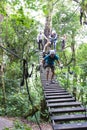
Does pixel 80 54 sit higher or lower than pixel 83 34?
lower

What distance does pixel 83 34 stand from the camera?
14852 millimetres

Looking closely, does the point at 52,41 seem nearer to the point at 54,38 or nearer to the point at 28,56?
the point at 54,38

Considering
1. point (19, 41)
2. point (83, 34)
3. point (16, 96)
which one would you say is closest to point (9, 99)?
point (16, 96)

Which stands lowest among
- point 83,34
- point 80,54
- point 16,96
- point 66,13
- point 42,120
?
point 42,120

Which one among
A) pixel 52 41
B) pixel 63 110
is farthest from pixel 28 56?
pixel 63 110

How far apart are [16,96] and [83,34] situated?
595 centimetres

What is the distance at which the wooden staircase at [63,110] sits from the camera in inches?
172

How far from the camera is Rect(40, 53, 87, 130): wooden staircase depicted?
4371 mm

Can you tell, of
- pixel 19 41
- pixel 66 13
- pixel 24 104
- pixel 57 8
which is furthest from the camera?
pixel 57 8

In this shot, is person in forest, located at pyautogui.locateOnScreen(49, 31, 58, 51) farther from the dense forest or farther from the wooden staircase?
the wooden staircase

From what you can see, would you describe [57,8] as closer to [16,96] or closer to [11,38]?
[11,38]

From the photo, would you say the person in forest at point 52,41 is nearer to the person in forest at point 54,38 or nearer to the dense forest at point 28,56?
the person in forest at point 54,38

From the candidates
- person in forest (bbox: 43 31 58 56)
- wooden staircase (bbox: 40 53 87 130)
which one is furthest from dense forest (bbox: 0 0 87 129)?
wooden staircase (bbox: 40 53 87 130)

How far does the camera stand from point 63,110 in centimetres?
527
